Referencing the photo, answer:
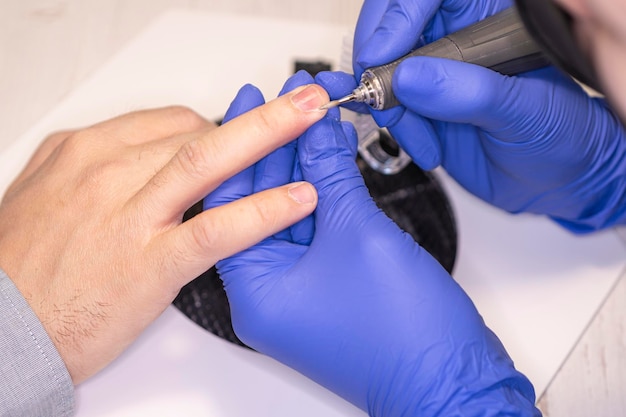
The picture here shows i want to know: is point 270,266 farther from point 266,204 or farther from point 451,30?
point 451,30

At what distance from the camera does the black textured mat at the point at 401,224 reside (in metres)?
0.82

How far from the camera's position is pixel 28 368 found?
705 mm

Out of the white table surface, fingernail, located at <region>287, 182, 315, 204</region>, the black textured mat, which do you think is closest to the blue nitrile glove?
fingernail, located at <region>287, 182, 315, 204</region>

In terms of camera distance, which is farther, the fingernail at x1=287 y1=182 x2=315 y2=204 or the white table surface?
the white table surface

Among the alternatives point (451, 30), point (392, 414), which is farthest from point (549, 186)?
point (392, 414)

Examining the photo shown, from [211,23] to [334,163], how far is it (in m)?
0.52

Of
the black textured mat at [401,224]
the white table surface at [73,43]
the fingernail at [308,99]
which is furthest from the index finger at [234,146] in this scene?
the white table surface at [73,43]

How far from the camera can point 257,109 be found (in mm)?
706

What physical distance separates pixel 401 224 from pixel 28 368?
0.53 metres

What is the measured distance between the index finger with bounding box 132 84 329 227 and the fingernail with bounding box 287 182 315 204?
6 cm

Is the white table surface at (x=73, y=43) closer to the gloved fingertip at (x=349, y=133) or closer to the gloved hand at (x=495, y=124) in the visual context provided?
the gloved hand at (x=495, y=124)

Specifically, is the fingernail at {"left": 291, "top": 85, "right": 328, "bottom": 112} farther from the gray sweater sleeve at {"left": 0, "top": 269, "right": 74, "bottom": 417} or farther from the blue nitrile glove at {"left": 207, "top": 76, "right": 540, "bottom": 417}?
the gray sweater sleeve at {"left": 0, "top": 269, "right": 74, "bottom": 417}

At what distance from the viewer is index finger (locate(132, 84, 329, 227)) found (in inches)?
27.3

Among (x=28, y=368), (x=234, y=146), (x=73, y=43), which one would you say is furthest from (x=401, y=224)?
(x=73, y=43)
